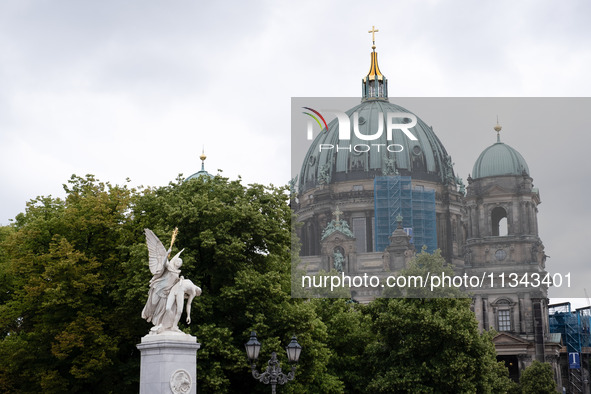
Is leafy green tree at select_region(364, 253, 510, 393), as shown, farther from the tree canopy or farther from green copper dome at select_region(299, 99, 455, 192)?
green copper dome at select_region(299, 99, 455, 192)

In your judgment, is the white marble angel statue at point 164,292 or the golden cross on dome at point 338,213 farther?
the golden cross on dome at point 338,213

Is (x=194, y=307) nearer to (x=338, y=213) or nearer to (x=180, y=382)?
(x=180, y=382)

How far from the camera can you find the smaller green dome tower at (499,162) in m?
106

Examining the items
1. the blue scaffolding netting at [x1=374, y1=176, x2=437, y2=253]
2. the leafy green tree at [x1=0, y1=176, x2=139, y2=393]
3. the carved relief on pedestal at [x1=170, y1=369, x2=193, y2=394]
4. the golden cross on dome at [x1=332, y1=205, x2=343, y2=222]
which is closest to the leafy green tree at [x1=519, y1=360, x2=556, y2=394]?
the blue scaffolding netting at [x1=374, y1=176, x2=437, y2=253]

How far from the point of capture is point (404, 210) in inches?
4035

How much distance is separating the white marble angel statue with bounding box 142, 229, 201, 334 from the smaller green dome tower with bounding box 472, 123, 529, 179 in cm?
8398

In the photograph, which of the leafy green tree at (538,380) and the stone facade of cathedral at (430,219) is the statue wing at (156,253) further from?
the stone facade of cathedral at (430,219)

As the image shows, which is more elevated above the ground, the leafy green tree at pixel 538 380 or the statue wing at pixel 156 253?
the statue wing at pixel 156 253

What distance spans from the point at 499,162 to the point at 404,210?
43.5 ft

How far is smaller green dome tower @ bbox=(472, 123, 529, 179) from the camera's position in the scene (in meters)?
106

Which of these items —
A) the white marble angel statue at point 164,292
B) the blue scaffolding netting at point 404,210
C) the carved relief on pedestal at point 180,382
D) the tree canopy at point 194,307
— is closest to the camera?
the carved relief on pedestal at point 180,382

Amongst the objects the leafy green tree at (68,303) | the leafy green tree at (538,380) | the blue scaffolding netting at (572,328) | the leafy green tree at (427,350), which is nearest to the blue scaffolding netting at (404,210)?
the leafy green tree at (538,380)

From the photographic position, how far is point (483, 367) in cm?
4478

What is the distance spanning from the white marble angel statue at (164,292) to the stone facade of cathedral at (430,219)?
68771 millimetres
